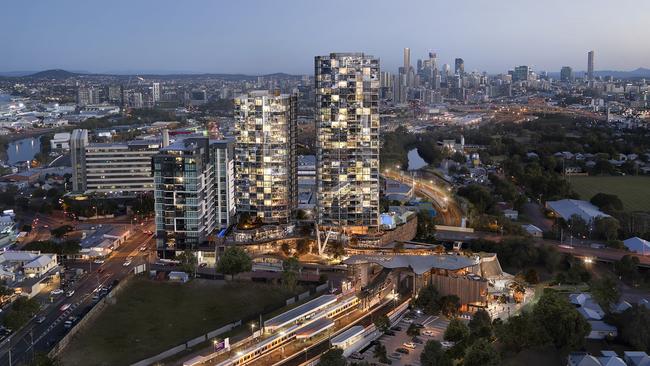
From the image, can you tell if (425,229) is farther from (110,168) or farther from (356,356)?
(110,168)

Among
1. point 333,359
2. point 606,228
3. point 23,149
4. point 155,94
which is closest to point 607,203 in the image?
point 606,228

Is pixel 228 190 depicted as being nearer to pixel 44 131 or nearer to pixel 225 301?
pixel 225 301

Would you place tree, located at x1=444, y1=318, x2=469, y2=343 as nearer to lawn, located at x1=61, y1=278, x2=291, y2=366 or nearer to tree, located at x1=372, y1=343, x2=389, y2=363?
tree, located at x1=372, y1=343, x2=389, y2=363

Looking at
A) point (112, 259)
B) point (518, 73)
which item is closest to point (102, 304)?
point (112, 259)

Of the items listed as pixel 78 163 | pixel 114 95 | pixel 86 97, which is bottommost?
pixel 78 163

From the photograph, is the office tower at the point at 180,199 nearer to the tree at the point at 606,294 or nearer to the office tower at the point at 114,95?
the tree at the point at 606,294

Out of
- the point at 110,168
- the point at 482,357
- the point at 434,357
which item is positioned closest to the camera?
the point at 482,357

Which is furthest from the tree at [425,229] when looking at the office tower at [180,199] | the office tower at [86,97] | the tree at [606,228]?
the office tower at [86,97]
